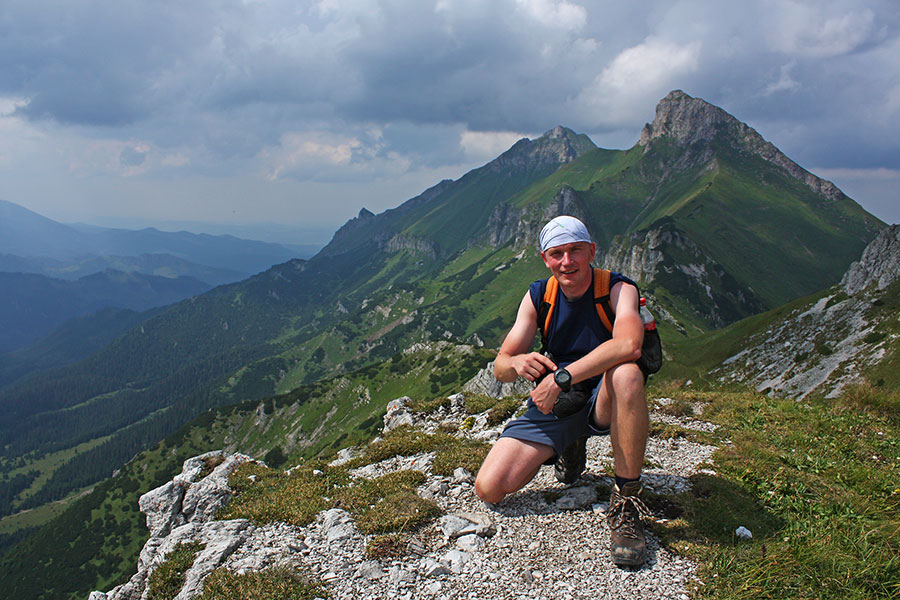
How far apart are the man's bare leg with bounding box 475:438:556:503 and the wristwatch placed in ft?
4.42

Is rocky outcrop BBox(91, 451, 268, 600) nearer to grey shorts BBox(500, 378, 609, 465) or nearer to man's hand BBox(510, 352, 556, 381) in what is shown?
grey shorts BBox(500, 378, 609, 465)

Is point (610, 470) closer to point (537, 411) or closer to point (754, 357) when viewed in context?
point (537, 411)

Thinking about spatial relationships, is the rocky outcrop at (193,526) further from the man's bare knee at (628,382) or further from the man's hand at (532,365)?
the man's bare knee at (628,382)

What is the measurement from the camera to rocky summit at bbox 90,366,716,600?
6.27 meters

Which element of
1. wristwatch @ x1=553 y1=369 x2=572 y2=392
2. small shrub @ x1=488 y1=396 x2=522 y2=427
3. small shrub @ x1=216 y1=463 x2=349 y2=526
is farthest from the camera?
small shrub @ x1=488 y1=396 x2=522 y2=427

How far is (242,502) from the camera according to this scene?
1029cm

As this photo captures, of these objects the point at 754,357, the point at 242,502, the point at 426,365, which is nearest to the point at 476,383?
the point at 754,357

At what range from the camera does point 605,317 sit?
774 centimetres

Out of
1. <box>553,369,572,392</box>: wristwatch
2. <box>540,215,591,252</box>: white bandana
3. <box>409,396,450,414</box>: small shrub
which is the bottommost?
<box>409,396,450,414</box>: small shrub

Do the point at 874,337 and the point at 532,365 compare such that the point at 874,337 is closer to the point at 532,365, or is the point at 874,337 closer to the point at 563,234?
the point at 563,234

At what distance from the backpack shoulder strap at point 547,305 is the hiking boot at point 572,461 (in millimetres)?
2315

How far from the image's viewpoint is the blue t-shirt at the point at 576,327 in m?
7.92

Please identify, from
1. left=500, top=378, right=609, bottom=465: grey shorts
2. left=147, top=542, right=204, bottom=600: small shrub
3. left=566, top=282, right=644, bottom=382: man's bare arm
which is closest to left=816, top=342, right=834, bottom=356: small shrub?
left=500, top=378, right=609, bottom=465: grey shorts

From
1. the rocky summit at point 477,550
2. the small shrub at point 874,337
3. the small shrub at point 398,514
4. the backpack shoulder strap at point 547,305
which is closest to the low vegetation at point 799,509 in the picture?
the rocky summit at point 477,550
